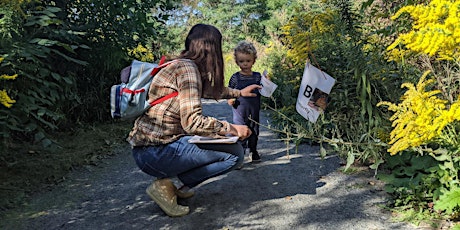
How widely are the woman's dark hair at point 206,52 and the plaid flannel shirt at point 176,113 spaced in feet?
0.40

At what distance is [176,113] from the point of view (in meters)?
2.84

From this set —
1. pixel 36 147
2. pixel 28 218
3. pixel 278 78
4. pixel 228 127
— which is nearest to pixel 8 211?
pixel 28 218

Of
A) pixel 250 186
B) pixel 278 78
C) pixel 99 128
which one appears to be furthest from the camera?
pixel 278 78

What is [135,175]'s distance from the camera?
4.03 m

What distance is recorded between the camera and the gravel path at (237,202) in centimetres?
285

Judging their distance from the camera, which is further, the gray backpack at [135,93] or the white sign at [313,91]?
the white sign at [313,91]

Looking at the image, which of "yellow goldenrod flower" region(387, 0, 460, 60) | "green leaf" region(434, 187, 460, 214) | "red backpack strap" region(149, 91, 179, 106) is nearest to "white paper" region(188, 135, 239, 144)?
"red backpack strap" region(149, 91, 179, 106)

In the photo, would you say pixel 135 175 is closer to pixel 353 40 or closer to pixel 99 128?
pixel 99 128

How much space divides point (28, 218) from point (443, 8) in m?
2.83

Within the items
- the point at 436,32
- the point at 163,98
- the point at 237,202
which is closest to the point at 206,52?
the point at 163,98

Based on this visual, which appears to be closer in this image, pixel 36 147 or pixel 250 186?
pixel 250 186

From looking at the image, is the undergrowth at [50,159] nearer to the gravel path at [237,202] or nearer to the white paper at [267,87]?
the gravel path at [237,202]

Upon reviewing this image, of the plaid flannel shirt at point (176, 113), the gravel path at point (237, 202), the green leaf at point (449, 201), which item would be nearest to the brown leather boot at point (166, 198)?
the gravel path at point (237, 202)

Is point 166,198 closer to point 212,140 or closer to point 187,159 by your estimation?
point 187,159
